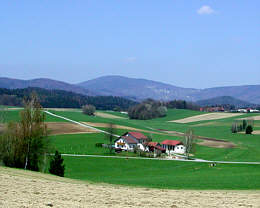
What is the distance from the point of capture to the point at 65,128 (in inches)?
4424

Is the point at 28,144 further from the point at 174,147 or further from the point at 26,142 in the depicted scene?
the point at 174,147

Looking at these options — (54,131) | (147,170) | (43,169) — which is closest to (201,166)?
(147,170)

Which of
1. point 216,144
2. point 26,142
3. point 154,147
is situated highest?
point 26,142

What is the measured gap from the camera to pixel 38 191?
23922mm

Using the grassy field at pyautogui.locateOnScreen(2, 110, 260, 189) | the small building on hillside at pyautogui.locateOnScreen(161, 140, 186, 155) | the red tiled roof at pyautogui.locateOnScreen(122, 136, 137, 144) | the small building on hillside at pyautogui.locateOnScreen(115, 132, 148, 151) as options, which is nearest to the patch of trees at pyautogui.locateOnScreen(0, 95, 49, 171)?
the grassy field at pyautogui.locateOnScreen(2, 110, 260, 189)

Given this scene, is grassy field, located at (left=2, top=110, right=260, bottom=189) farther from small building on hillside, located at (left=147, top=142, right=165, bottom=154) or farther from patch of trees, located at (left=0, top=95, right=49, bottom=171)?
small building on hillside, located at (left=147, top=142, right=165, bottom=154)

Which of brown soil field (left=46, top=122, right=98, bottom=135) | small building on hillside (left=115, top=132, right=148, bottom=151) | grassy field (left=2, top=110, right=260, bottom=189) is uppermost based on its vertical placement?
brown soil field (left=46, top=122, right=98, bottom=135)

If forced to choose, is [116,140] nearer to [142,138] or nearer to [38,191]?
[142,138]

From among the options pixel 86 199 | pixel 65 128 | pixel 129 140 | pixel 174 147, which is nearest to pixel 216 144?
pixel 174 147

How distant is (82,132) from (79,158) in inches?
1458

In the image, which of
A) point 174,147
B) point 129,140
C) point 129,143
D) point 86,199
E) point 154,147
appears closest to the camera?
point 86,199

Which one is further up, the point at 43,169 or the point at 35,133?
the point at 35,133

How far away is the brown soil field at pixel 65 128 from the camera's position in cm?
10693

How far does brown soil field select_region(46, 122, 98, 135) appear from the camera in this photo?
106925mm
